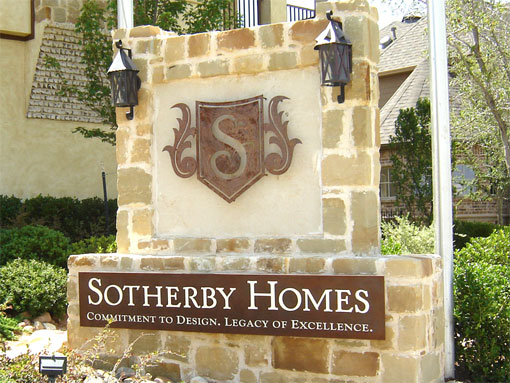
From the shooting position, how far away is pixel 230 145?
561cm

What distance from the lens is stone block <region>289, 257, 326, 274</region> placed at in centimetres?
516

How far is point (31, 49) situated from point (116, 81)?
729cm

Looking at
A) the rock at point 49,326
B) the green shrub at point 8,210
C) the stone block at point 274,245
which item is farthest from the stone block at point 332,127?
the green shrub at point 8,210

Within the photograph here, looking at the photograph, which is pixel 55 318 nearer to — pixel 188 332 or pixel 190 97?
pixel 188 332

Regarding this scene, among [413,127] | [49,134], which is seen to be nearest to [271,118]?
[49,134]

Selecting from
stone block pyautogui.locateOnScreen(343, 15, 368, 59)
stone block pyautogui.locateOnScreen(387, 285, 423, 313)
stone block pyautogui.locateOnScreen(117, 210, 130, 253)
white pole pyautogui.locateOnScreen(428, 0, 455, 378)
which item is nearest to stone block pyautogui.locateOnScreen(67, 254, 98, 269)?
stone block pyautogui.locateOnScreen(117, 210, 130, 253)

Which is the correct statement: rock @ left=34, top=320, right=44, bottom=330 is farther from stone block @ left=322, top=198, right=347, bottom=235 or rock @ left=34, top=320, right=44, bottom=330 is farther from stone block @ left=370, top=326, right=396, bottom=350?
stone block @ left=370, top=326, right=396, bottom=350

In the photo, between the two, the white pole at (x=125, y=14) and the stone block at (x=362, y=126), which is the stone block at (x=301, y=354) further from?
the white pole at (x=125, y=14)

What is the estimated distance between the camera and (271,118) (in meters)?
5.46

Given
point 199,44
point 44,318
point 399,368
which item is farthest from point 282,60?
point 44,318

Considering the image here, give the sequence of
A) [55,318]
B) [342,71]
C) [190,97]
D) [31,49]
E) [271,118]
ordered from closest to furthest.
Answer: [342,71]
[271,118]
[190,97]
[55,318]
[31,49]

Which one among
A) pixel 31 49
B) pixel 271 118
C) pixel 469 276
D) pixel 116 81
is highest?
pixel 31 49

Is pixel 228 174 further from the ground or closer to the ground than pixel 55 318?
further from the ground

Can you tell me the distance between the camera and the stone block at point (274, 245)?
214 inches
